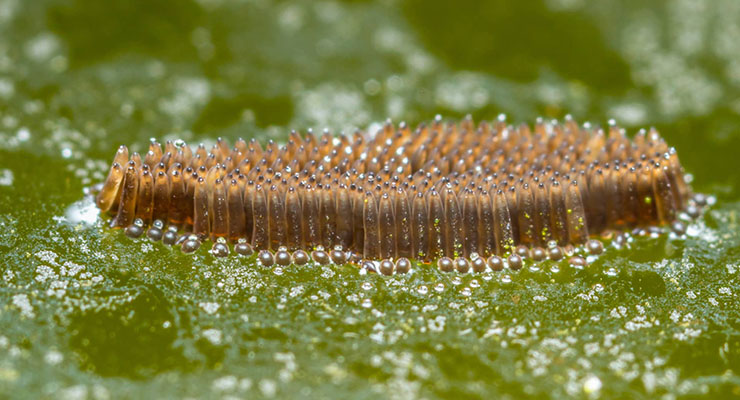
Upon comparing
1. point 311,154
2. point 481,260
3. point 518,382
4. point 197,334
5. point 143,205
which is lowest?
point 518,382

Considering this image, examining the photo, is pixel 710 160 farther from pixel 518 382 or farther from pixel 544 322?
pixel 518 382

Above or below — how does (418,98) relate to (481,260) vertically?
above

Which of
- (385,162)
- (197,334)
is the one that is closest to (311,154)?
(385,162)

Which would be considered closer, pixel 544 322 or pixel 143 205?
pixel 544 322

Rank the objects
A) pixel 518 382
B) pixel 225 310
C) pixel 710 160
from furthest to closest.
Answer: pixel 710 160 < pixel 225 310 < pixel 518 382

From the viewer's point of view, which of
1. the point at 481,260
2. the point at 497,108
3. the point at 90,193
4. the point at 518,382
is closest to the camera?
the point at 518,382

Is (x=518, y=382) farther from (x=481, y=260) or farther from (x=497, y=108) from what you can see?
(x=497, y=108)

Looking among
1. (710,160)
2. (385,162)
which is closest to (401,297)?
(385,162)
